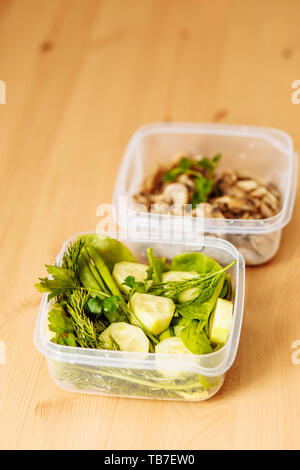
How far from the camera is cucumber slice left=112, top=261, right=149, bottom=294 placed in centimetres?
87

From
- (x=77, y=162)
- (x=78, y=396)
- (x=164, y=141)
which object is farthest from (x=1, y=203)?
(x=78, y=396)

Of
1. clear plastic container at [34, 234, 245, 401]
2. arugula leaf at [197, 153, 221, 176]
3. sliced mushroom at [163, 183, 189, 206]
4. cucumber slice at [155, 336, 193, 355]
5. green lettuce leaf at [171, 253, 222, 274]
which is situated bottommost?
clear plastic container at [34, 234, 245, 401]

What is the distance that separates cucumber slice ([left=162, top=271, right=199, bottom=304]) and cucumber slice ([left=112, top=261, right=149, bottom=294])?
0.03m

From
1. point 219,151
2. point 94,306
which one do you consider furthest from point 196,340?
point 219,151

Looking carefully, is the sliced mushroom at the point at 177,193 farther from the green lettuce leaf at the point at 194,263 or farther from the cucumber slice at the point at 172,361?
the cucumber slice at the point at 172,361

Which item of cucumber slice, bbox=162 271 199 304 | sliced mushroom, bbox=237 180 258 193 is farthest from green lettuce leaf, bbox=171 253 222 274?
sliced mushroom, bbox=237 180 258 193

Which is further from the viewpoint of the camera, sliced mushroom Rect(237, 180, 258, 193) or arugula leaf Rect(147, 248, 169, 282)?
sliced mushroom Rect(237, 180, 258, 193)

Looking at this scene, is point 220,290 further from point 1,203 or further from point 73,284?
point 1,203

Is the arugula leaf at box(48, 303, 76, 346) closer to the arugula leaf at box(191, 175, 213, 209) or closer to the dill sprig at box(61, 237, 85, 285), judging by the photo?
the dill sprig at box(61, 237, 85, 285)

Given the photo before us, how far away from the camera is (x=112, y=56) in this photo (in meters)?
1.49

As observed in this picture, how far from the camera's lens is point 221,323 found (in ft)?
2.59

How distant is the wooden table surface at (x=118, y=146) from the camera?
810 millimetres

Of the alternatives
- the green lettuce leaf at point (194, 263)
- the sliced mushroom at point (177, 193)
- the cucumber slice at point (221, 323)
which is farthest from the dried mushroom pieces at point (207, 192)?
the cucumber slice at point (221, 323)

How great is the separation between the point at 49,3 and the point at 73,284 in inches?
43.2
